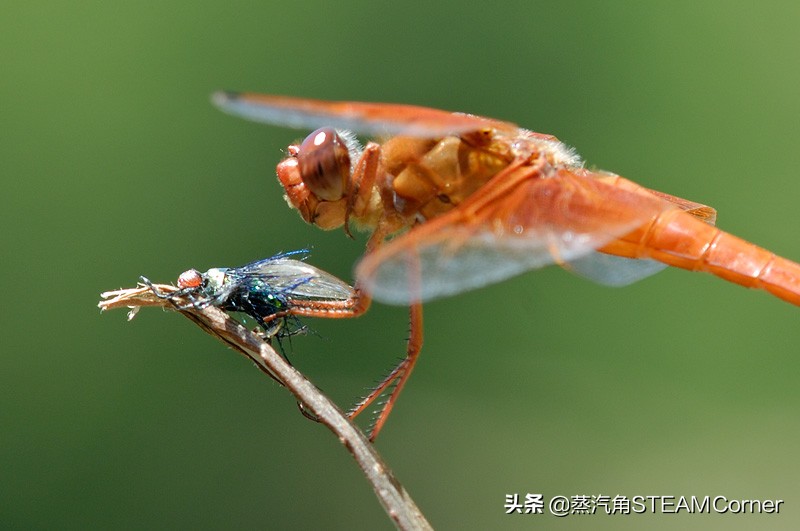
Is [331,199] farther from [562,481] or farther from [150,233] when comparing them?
[562,481]

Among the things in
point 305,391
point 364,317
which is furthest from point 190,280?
point 364,317

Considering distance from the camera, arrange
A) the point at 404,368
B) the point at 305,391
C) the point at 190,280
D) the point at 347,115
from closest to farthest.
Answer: the point at 305,391
the point at 347,115
the point at 190,280
the point at 404,368

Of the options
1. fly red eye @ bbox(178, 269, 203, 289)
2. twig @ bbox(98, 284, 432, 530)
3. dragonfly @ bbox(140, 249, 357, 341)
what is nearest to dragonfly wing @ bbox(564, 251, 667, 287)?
dragonfly @ bbox(140, 249, 357, 341)

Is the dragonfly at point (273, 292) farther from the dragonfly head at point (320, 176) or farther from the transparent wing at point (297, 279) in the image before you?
the dragonfly head at point (320, 176)

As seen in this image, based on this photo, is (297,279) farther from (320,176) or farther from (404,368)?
(404,368)

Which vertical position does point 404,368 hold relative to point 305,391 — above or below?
below

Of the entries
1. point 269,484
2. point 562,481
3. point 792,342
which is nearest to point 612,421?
point 562,481
